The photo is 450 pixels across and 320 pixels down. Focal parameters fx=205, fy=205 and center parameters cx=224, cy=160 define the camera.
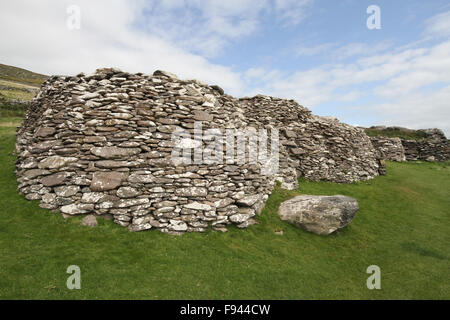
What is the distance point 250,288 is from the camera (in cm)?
630

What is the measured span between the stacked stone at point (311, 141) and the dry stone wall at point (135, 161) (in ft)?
22.8

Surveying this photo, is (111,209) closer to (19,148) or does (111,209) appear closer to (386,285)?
(19,148)

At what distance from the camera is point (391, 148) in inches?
1107

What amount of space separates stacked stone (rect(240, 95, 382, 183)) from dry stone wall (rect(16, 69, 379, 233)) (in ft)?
22.8

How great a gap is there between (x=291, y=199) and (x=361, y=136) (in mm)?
14144

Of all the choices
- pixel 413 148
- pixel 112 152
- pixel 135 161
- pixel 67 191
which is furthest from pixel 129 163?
pixel 413 148

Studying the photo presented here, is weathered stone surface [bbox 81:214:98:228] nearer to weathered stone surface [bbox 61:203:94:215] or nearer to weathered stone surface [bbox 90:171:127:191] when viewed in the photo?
weathered stone surface [bbox 61:203:94:215]

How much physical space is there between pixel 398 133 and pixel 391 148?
10485 mm

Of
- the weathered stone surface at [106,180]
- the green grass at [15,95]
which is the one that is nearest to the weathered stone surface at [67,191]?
the weathered stone surface at [106,180]

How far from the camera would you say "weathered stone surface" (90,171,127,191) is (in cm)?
789

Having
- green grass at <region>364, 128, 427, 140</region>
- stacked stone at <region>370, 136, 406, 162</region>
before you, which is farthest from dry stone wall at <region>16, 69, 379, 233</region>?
green grass at <region>364, 128, 427, 140</region>

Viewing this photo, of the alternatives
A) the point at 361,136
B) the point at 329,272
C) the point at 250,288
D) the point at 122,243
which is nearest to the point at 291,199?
the point at 329,272
